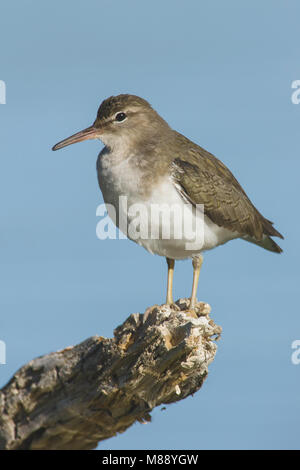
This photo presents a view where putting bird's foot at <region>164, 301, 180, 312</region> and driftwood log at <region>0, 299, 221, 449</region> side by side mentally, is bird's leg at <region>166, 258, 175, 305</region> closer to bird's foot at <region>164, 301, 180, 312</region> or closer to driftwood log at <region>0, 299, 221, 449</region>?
bird's foot at <region>164, 301, 180, 312</region>

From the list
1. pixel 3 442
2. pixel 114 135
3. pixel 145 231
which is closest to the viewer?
pixel 3 442

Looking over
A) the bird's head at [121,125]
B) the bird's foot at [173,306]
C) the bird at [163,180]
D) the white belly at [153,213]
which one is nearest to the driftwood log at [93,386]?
the bird at [163,180]

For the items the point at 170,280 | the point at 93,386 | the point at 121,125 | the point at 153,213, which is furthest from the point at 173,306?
the point at 93,386

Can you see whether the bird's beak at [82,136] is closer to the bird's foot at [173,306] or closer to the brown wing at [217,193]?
the brown wing at [217,193]

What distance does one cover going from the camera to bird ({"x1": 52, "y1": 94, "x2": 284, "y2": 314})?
593 inches

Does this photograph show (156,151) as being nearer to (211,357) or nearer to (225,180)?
(225,180)

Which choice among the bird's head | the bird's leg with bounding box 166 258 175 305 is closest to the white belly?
the bird's head

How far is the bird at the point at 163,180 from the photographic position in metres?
15.1

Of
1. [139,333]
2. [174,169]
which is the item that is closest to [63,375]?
[139,333]

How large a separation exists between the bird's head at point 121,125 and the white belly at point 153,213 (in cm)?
73

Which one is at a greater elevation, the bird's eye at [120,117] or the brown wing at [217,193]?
the bird's eye at [120,117]

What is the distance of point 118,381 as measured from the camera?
12227 mm

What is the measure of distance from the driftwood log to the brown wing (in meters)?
3.83

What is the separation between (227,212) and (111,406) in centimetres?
590
